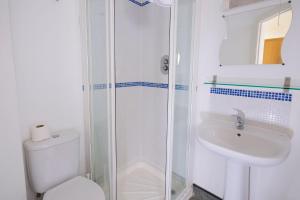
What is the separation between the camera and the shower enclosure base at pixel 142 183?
1797 mm

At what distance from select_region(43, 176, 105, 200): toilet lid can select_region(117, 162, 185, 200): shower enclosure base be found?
59 centimetres

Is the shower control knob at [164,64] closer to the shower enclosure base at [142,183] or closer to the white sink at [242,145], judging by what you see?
the white sink at [242,145]

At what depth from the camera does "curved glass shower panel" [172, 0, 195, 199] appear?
142 centimetres

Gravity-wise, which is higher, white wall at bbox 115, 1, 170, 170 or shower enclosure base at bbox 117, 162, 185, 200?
white wall at bbox 115, 1, 170, 170

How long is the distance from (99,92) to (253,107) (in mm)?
1262

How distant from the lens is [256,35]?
53.1 inches

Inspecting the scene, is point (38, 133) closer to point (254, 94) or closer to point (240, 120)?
point (240, 120)

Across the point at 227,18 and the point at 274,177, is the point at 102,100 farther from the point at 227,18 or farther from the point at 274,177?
the point at 274,177

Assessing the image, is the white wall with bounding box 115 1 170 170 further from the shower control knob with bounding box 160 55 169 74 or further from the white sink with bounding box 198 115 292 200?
the white sink with bounding box 198 115 292 200

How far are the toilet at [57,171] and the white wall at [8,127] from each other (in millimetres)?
117

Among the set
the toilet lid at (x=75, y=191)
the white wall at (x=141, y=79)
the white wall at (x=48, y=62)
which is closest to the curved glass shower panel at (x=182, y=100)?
the white wall at (x=141, y=79)

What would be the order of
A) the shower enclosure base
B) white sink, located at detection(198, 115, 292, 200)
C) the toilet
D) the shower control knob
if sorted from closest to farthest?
white sink, located at detection(198, 115, 292, 200) < the toilet < the shower enclosure base < the shower control knob

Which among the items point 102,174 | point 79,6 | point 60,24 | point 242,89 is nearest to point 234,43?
point 242,89

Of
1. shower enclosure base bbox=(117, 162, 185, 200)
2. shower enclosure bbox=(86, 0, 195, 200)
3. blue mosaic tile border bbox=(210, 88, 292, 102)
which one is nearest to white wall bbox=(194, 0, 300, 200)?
blue mosaic tile border bbox=(210, 88, 292, 102)
